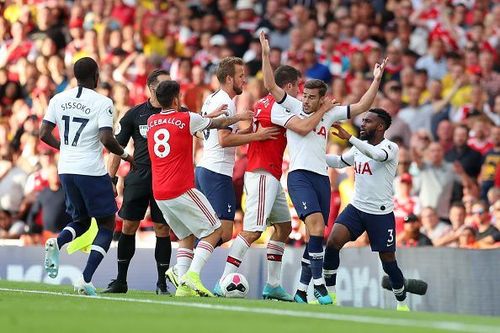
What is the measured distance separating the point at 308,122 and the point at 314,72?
321 inches

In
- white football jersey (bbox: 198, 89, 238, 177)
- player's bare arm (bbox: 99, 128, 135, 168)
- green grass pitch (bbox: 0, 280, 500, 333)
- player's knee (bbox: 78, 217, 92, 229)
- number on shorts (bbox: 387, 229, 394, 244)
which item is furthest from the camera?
white football jersey (bbox: 198, 89, 238, 177)

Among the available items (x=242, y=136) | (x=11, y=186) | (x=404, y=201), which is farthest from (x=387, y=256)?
(x=11, y=186)

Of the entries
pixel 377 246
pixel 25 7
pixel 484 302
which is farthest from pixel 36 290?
pixel 25 7

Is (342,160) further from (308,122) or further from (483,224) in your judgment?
(483,224)

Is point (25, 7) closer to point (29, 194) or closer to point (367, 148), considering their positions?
point (29, 194)

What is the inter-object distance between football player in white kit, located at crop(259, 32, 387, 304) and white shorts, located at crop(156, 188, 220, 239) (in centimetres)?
93

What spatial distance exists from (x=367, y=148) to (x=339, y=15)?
9.47 m

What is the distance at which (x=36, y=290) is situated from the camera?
47.5ft

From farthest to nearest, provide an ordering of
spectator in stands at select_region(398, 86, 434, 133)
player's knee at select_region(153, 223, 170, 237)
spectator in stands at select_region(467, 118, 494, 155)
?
spectator in stands at select_region(398, 86, 434, 133) < spectator in stands at select_region(467, 118, 494, 155) < player's knee at select_region(153, 223, 170, 237)

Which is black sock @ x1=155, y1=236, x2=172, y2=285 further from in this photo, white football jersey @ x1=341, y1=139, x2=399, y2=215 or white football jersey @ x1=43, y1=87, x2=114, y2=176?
white football jersey @ x1=341, y1=139, x2=399, y2=215

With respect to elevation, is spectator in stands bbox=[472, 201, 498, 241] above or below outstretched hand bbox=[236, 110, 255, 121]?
below

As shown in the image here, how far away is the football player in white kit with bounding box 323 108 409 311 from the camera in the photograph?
13875mm

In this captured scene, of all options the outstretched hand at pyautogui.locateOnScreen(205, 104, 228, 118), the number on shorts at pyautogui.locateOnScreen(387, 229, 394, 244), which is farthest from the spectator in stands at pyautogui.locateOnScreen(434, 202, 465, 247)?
the outstretched hand at pyautogui.locateOnScreen(205, 104, 228, 118)

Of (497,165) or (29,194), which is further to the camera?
(29,194)
